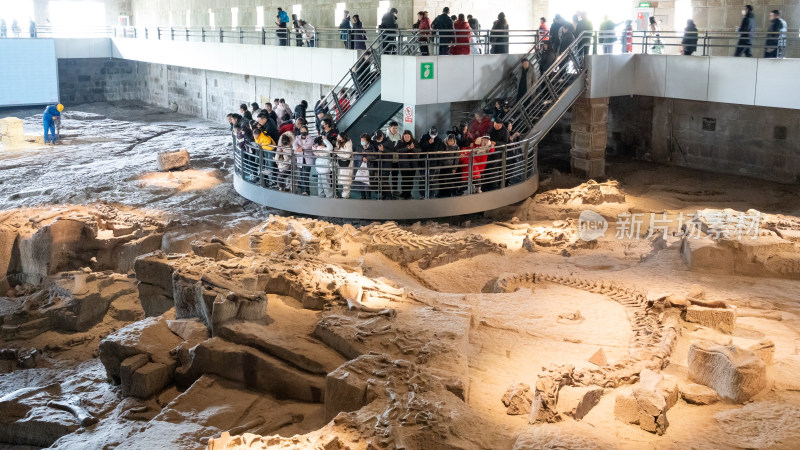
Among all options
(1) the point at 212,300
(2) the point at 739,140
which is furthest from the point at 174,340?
(2) the point at 739,140

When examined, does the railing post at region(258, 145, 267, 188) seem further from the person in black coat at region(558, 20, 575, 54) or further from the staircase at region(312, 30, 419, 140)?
the person in black coat at region(558, 20, 575, 54)

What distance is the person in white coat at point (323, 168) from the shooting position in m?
14.9

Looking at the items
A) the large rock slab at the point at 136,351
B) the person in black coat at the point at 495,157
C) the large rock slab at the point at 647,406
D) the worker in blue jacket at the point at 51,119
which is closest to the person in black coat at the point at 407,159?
the person in black coat at the point at 495,157

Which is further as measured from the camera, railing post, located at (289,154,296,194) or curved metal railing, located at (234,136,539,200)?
railing post, located at (289,154,296,194)

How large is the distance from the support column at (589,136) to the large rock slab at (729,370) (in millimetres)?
10099

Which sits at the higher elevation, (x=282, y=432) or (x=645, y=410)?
(x=645, y=410)

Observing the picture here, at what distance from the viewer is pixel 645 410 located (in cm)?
770

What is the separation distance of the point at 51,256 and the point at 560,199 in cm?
984

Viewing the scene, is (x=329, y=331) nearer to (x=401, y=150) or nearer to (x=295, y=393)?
(x=295, y=393)

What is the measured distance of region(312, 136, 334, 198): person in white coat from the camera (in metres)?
14.9

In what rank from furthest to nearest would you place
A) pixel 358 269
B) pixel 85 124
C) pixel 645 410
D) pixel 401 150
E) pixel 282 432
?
pixel 85 124
pixel 401 150
pixel 358 269
pixel 282 432
pixel 645 410

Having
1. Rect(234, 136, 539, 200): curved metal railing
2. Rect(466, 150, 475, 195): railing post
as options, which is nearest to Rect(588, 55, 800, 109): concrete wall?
Rect(234, 136, 539, 200): curved metal railing

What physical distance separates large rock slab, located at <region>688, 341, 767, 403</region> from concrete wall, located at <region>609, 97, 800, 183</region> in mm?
10530

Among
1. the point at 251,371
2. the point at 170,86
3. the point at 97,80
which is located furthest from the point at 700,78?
the point at 97,80
